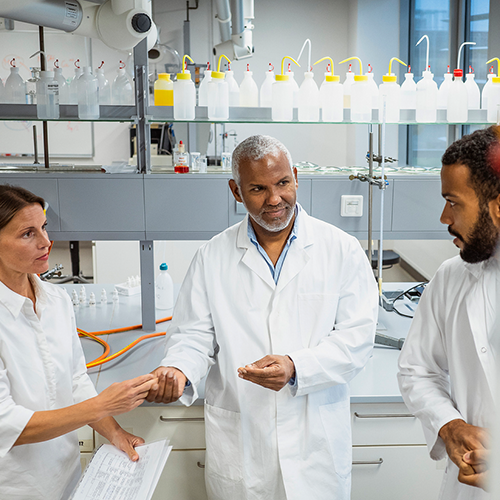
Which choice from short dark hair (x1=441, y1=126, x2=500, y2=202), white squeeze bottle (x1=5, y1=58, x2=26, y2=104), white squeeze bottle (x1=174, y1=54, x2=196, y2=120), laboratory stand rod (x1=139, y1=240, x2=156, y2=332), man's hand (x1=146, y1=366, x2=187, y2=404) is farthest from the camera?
laboratory stand rod (x1=139, y1=240, x2=156, y2=332)

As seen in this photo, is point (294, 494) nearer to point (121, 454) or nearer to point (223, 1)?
point (121, 454)

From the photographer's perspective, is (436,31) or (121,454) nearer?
(121,454)

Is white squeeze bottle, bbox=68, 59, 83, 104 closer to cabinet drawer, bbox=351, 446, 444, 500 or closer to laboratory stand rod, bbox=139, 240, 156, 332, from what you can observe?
laboratory stand rod, bbox=139, 240, 156, 332

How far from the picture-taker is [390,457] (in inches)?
69.6

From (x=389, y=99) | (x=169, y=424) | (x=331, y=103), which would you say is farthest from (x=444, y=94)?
(x=169, y=424)

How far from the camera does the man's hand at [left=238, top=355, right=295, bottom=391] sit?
131 centimetres

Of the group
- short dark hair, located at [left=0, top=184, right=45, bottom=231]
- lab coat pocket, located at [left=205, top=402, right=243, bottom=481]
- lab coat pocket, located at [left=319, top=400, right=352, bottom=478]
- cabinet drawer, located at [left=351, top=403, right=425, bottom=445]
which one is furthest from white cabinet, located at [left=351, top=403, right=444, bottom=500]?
short dark hair, located at [left=0, top=184, right=45, bottom=231]

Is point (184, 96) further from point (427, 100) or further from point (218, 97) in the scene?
point (427, 100)

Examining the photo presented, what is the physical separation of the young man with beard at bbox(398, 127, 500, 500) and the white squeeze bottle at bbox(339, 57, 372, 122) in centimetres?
87

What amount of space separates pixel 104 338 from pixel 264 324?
0.93m

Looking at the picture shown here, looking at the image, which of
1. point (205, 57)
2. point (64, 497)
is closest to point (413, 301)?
point (64, 497)

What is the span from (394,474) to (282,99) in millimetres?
1356

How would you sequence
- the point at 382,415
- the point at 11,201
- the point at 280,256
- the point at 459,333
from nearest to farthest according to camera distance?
the point at 459,333, the point at 11,201, the point at 280,256, the point at 382,415

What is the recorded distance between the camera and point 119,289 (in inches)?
105
